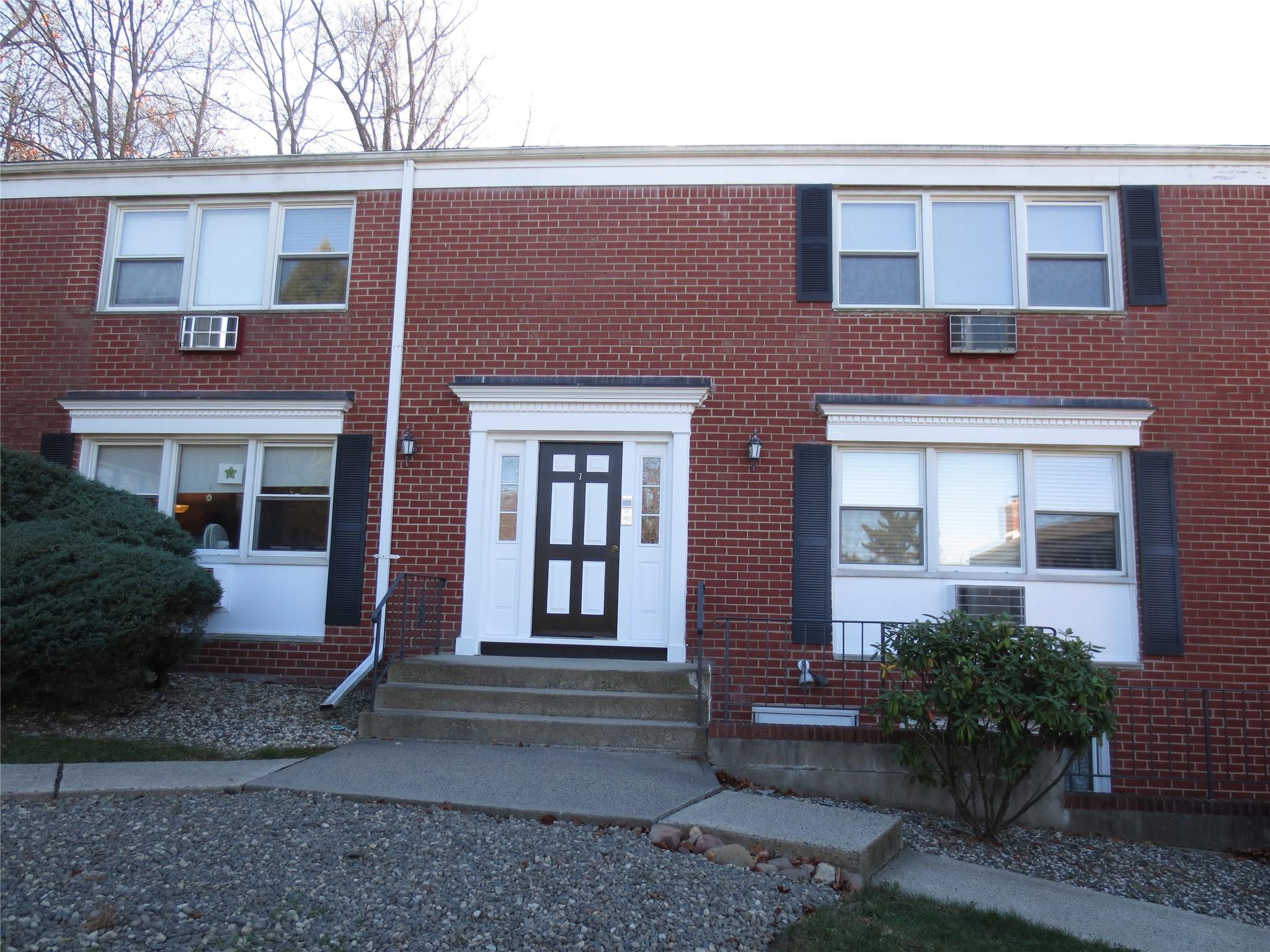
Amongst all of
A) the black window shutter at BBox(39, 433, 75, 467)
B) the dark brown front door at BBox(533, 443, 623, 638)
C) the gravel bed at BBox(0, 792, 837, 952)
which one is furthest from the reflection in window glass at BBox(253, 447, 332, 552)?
the gravel bed at BBox(0, 792, 837, 952)

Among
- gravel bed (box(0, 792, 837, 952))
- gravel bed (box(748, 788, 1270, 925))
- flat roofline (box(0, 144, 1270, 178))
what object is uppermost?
flat roofline (box(0, 144, 1270, 178))

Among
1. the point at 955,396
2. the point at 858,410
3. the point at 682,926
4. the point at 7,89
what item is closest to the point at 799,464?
the point at 858,410

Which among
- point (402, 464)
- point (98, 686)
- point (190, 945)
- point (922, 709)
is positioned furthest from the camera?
point (402, 464)

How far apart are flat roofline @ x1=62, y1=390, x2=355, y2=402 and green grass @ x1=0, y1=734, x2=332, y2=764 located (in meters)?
3.54

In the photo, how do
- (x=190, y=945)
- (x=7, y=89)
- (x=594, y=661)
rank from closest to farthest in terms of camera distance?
(x=190, y=945)
(x=594, y=661)
(x=7, y=89)

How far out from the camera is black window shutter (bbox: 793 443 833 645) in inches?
321

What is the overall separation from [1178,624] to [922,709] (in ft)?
12.2

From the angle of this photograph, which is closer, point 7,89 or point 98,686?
point 98,686

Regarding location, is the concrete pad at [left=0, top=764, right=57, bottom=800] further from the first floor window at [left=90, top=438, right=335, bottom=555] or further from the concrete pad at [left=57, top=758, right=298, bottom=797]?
the first floor window at [left=90, top=438, right=335, bottom=555]

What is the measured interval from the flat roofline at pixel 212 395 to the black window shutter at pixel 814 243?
182 inches

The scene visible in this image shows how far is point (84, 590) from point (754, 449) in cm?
557

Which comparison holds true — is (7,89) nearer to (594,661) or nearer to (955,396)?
(594,661)

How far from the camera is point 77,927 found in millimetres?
3385

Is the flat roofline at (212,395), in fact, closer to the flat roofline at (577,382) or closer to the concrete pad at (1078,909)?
the flat roofline at (577,382)
